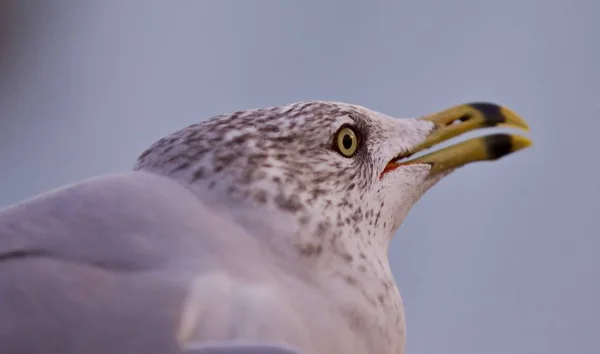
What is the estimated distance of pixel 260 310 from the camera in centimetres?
67

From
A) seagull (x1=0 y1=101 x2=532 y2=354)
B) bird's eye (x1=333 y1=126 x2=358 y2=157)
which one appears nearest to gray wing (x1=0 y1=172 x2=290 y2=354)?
seagull (x1=0 y1=101 x2=532 y2=354)

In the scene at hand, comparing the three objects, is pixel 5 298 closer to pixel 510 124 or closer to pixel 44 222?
pixel 44 222

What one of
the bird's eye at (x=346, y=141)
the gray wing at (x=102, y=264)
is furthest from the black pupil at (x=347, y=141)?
the gray wing at (x=102, y=264)

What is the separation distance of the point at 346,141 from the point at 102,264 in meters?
0.45

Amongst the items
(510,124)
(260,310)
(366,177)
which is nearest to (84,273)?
(260,310)

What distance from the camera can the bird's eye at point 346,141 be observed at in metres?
0.97

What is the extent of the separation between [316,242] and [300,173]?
10cm

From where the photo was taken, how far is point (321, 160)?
928 millimetres

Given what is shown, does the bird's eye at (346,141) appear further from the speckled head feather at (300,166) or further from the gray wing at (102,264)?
the gray wing at (102,264)

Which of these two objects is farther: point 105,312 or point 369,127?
point 369,127

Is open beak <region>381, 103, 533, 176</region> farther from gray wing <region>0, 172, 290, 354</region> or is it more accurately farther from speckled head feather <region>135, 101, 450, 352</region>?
gray wing <region>0, 172, 290, 354</region>

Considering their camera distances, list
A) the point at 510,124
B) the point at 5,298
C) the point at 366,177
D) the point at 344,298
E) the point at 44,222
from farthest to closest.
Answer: the point at 510,124 → the point at 366,177 → the point at 344,298 → the point at 44,222 → the point at 5,298

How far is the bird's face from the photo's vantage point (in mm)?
861

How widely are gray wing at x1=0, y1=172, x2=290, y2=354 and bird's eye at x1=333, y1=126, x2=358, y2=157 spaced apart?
253mm
